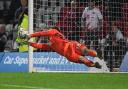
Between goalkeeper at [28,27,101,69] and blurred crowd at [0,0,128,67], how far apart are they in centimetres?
61

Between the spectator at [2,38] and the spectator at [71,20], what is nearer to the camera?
the spectator at [71,20]

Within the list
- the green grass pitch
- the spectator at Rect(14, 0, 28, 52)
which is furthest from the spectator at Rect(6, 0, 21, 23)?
the green grass pitch

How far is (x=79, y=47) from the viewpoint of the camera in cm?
1487

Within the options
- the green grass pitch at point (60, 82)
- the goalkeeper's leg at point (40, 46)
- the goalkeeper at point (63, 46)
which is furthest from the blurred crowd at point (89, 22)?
the green grass pitch at point (60, 82)

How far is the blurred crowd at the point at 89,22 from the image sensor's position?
1563 cm

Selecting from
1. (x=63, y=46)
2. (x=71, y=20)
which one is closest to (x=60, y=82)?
(x=63, y=46)

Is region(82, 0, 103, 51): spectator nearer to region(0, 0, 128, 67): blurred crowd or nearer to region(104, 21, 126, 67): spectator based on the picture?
region(0, 0, 128, 67): blurred crowd

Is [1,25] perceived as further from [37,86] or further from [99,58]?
[37,86]

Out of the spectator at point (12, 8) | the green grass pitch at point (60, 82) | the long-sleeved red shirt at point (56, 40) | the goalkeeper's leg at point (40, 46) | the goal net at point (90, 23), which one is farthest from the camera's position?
the spectator at point (12, 8)

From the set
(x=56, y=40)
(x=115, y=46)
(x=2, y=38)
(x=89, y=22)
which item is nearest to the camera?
(x=56, y=40)

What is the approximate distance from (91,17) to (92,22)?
0.15 meters

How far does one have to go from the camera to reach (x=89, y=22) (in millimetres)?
15758

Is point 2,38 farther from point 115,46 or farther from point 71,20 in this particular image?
point 115,46

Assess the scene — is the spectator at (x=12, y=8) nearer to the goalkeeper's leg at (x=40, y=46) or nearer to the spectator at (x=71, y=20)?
the spectator at (x=71, y=20)
